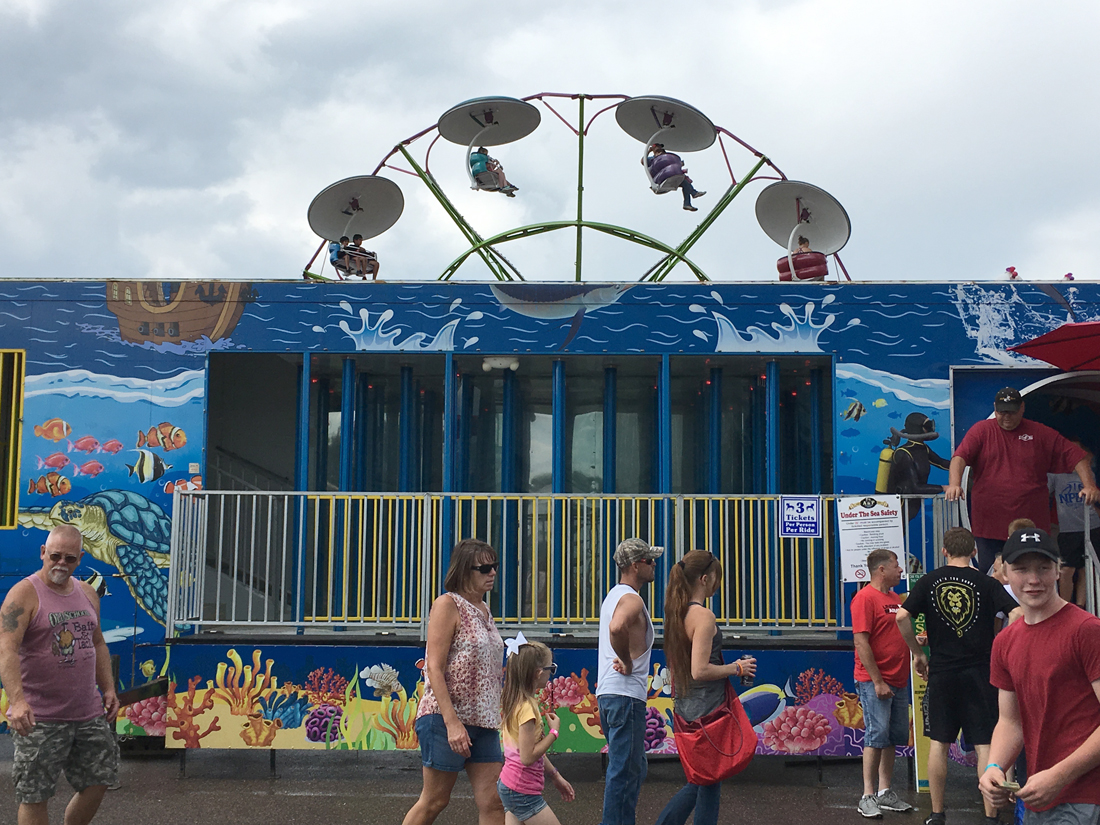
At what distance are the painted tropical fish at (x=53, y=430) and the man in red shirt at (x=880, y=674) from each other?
6.38 metres

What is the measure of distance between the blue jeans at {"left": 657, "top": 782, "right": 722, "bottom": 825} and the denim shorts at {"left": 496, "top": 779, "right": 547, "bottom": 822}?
78 centimetres

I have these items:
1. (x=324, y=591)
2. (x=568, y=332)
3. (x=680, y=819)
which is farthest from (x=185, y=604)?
(x=680, y=819)

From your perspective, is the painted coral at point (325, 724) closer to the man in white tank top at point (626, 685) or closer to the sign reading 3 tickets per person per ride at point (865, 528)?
the man in white tank top at point (626, 685)

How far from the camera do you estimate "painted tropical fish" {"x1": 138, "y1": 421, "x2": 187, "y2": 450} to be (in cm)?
901

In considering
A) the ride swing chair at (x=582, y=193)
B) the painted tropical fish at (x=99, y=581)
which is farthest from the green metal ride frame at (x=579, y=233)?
the painted tropical fish at (x=99, y=581)

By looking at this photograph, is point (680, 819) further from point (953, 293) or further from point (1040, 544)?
point (953, 293)

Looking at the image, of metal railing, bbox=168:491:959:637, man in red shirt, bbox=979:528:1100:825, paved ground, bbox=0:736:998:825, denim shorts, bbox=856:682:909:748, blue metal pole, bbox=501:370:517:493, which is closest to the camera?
man in red shirt, bbox=979:528:1100:825

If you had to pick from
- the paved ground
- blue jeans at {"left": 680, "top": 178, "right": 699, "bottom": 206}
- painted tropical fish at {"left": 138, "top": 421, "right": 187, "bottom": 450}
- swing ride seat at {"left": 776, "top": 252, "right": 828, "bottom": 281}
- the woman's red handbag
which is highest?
blue jeans at {"left": 680, "top": 178, "right": 699, "bottom": 206}

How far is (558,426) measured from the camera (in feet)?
31.1

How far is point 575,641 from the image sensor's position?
8242mm

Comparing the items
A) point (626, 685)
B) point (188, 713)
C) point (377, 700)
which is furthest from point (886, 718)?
point (188, 713)

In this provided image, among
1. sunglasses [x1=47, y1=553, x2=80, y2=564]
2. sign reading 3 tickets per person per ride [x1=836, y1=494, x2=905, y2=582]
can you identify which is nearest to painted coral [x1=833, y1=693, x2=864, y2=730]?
sign reading 3 tickets per person per ride [x1=836, y1=494, x2=905, y2=582]

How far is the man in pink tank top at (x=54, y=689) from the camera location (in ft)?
16.5

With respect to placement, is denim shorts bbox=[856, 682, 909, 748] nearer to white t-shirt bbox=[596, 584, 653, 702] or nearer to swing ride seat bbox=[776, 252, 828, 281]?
white t-shirt bbox=[596, 584, 653, 702]
